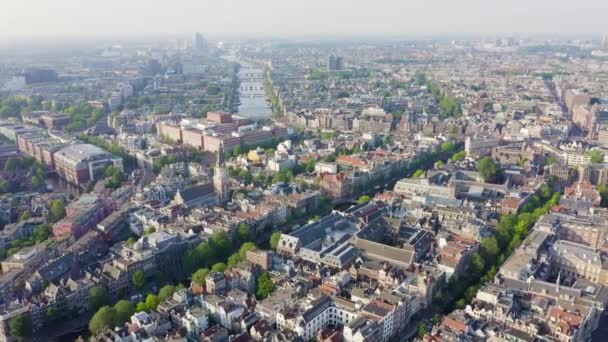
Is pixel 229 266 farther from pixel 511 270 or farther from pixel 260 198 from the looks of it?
pixel 511 270

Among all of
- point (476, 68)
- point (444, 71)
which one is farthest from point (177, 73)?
point (476, 68)

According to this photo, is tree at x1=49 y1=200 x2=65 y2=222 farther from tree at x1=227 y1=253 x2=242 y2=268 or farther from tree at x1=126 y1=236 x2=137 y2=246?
tree at x1=227 y1=253 x2=242 y2=268

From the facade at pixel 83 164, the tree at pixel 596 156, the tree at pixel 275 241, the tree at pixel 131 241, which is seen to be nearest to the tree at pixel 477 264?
the tree at pixel 275 241

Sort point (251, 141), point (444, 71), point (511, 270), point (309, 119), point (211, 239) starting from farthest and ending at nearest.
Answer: point (444, 71) < point (309, 119) < point (251, 141) < point (211, 239) < point (511, 270)

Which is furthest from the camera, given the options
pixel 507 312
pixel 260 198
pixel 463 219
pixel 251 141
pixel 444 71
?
pixel 444 71

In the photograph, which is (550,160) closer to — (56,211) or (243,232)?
(243,232)
